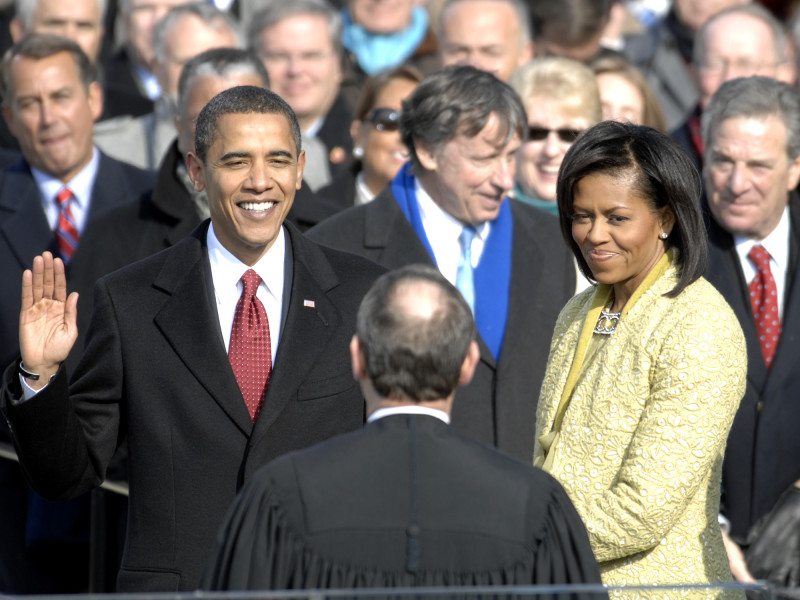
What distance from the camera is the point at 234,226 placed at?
14.3 ft

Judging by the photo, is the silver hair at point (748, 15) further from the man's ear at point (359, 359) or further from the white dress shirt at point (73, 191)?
the man's ear at point (359, 359)

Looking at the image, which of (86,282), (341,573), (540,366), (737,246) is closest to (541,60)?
(737,246)

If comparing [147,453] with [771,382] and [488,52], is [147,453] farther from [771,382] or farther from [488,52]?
[488,52]

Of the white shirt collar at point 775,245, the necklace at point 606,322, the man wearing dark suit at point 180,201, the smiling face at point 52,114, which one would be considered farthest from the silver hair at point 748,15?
the necklace at point 606,322

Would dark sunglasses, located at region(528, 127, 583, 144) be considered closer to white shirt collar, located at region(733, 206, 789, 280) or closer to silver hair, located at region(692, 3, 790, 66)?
white shirt collar, located at region(733, 206, 789, 280)

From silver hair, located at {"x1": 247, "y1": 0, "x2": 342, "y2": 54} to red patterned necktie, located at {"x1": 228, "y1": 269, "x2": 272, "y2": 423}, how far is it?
13.3 ft

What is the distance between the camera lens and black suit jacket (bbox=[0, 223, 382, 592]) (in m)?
4.14

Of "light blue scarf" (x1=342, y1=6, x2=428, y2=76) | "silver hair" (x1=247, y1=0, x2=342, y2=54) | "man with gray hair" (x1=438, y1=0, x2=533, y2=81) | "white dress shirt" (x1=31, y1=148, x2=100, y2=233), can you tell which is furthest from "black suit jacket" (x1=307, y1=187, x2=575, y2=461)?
"light blue scarf" (x1=342, y1=6, x2=428, y2=76)

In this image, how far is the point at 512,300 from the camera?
18.5 ft

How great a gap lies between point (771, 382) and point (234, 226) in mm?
2470

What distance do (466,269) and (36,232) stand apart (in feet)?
6.79

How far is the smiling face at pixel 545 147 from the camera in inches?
257

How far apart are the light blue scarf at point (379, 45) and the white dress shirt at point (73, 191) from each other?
288 centimetres

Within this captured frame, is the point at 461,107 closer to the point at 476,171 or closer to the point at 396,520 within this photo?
the point at 476,171
